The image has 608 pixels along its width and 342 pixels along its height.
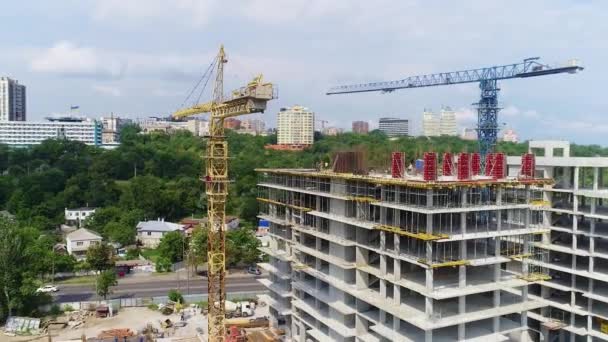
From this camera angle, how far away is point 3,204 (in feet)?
336

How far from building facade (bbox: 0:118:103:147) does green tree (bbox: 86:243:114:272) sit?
131 meters

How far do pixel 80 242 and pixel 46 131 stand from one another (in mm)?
128663

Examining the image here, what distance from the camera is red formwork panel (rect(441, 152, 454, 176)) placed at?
99.1 ft

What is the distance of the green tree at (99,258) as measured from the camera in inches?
2482

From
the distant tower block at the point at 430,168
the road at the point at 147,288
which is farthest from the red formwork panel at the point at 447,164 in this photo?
the road at the point at 147,288

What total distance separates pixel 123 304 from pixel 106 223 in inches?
1455

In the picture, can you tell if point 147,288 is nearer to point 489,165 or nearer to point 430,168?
point 430,168

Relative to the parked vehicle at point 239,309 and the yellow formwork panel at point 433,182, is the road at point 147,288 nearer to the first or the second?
the parked vehicle at point 239,309

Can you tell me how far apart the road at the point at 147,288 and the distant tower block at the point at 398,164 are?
37.2 m

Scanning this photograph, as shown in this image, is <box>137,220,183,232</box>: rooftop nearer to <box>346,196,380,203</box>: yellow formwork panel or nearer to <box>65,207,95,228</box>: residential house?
<box>65,207,95,228</box>: residential house

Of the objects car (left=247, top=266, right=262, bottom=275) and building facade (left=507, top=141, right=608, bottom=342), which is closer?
building facade (left=507, top=141, right=608, bottom=342)

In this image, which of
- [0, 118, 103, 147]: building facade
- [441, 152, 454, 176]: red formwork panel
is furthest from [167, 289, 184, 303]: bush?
[0, 118, 103, 147]: building facade

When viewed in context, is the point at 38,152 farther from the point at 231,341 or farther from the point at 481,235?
the point at 481,235

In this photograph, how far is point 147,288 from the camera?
2527 inches
